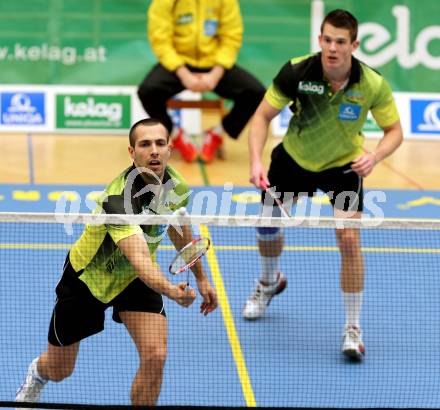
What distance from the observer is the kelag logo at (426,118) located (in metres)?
12.6

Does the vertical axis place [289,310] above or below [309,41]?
below

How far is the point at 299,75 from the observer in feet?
23.1

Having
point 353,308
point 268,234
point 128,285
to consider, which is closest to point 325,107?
point 268,234

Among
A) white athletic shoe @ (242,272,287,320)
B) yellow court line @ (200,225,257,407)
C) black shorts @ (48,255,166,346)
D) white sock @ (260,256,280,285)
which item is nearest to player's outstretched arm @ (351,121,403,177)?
white sock @ (260,256,280,285)

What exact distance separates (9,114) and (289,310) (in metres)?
5.73

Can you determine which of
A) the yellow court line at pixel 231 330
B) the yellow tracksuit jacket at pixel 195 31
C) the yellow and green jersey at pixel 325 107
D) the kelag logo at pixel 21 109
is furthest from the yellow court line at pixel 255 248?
the kelag logo at pixel 21 109

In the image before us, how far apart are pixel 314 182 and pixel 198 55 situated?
412 centimetres

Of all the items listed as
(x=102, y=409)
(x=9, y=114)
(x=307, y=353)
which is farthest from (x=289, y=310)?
(x=9, y=114)

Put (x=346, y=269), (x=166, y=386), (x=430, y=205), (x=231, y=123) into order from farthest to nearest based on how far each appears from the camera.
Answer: (x=231, y=123)
(x=430, y=205)
(x=346, y=269)
(x=166, y=386)

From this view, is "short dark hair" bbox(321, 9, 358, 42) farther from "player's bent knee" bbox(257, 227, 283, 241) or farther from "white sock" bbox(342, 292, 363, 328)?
Answer: "white sock" bbox(342, 292, 363, 328)

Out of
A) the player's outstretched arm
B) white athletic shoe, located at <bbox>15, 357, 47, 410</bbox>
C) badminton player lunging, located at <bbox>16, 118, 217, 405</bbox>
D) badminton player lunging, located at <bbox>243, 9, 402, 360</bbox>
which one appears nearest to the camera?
badminton player lunging, located at <bbox>16, 118, 217, 405</bbox>

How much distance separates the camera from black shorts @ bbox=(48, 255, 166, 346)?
17.8 feet

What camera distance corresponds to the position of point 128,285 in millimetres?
5434

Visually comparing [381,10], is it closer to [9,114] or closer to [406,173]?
[406,173]
